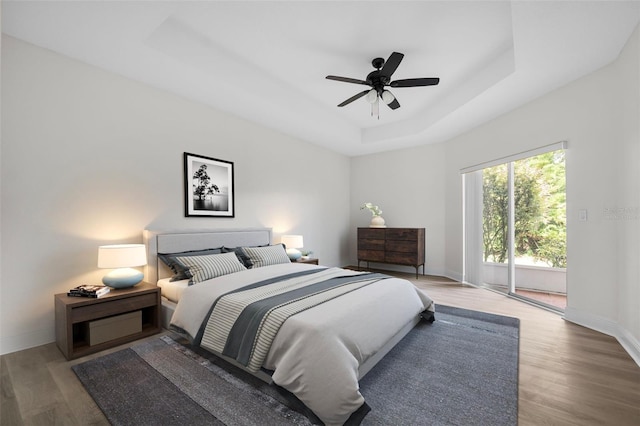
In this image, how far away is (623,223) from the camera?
2.72 m

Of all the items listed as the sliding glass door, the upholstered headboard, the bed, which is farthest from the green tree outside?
the upholstered headboard

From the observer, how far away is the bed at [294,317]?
1.62 m

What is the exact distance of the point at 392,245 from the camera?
564 cm

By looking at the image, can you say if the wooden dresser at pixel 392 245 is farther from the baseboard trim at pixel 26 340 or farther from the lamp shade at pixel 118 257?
the baseboard trim at pixel 26 340

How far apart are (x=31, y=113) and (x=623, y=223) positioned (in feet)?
17.9

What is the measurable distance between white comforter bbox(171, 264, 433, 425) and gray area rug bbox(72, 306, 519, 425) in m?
0.13

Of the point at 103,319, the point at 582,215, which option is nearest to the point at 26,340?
the point at 103,319

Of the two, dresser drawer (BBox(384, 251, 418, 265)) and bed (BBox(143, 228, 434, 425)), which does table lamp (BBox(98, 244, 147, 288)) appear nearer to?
bed (BBox(143, 228, 434, 425))

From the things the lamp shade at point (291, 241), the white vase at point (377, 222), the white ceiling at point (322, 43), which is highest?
the white ceiling at point (322, 43)

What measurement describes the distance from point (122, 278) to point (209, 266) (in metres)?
0.76

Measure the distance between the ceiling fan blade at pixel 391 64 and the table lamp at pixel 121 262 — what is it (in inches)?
116

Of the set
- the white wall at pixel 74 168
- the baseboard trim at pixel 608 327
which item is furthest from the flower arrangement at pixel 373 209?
the baseboard trim at pixel 608 327

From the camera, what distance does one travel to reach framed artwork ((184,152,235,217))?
3.63m

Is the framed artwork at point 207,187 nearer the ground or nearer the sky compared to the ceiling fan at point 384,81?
nearer the ground
